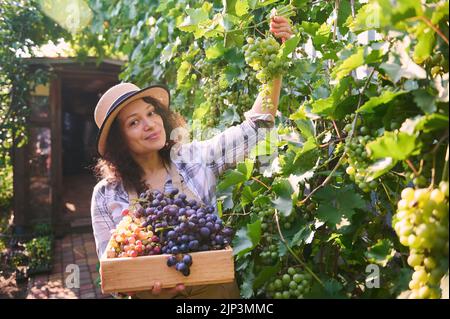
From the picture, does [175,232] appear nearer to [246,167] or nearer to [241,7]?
[246,167]

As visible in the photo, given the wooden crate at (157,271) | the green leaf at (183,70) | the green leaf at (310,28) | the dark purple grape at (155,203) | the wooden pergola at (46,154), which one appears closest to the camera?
the wooden crate at (157,271)

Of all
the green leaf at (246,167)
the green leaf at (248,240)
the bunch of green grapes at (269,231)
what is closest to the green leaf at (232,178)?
the green leaf at (246,167)

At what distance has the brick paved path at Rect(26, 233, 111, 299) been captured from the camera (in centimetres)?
436

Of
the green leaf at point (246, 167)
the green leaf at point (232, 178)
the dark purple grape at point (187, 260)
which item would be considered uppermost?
the green leaf at point (246, 167)

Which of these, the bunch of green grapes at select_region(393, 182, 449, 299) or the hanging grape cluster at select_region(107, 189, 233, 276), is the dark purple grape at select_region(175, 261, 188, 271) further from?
the bunch of green grapes at select_region(393, 182, 449, 299)

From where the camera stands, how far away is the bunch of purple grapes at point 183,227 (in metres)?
1.15

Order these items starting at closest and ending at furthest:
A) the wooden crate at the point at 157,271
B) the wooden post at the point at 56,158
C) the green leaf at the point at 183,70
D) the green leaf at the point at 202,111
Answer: the wooden crate at the point at 157,271
the green leaf at the point at 202,111
the green leaf at the point at 183,70
the wooden post at the point at 56,158

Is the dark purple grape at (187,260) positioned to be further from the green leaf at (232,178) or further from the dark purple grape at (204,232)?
the green leaf at (232,178)

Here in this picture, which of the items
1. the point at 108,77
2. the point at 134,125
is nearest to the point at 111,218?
the point at 134,125

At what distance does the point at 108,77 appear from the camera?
6.91 m

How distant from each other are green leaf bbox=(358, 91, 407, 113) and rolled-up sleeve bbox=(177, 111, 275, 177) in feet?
2.30

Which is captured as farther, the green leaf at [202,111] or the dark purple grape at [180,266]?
→ the green leaf at [202,111]

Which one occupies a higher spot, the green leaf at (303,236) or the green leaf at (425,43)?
the green leaf at (425,43)

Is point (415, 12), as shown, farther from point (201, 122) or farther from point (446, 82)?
point (201, 122)
